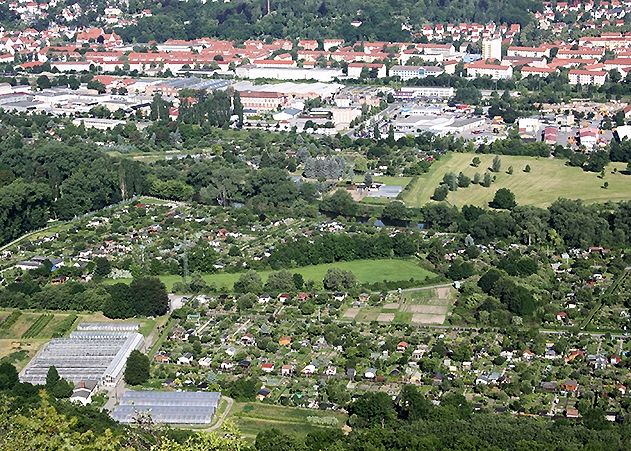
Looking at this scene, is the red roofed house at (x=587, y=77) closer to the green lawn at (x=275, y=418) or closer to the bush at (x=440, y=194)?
the bush at (x=440, y=194)

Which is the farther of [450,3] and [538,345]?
[450,3]

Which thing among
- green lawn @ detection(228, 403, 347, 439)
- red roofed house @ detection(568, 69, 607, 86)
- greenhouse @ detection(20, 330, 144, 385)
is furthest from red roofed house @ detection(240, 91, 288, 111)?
Result: green lawn @ detection(228, 403, 347, 439)

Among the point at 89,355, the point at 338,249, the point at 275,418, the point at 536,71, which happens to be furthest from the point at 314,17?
the point at 275,418

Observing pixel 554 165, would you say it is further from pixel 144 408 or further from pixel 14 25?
pixel 14 25

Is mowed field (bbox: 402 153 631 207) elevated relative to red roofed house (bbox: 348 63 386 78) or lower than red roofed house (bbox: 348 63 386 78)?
lower

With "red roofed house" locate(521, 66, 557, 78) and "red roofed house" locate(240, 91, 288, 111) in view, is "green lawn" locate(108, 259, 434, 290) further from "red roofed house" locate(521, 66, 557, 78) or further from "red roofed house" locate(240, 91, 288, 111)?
"red roofed house" locate(521, 66, 557, 78)

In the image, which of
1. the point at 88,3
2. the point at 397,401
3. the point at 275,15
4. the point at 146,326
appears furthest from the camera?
the point at 88,3

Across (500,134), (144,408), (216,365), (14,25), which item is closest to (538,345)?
(216,365)
